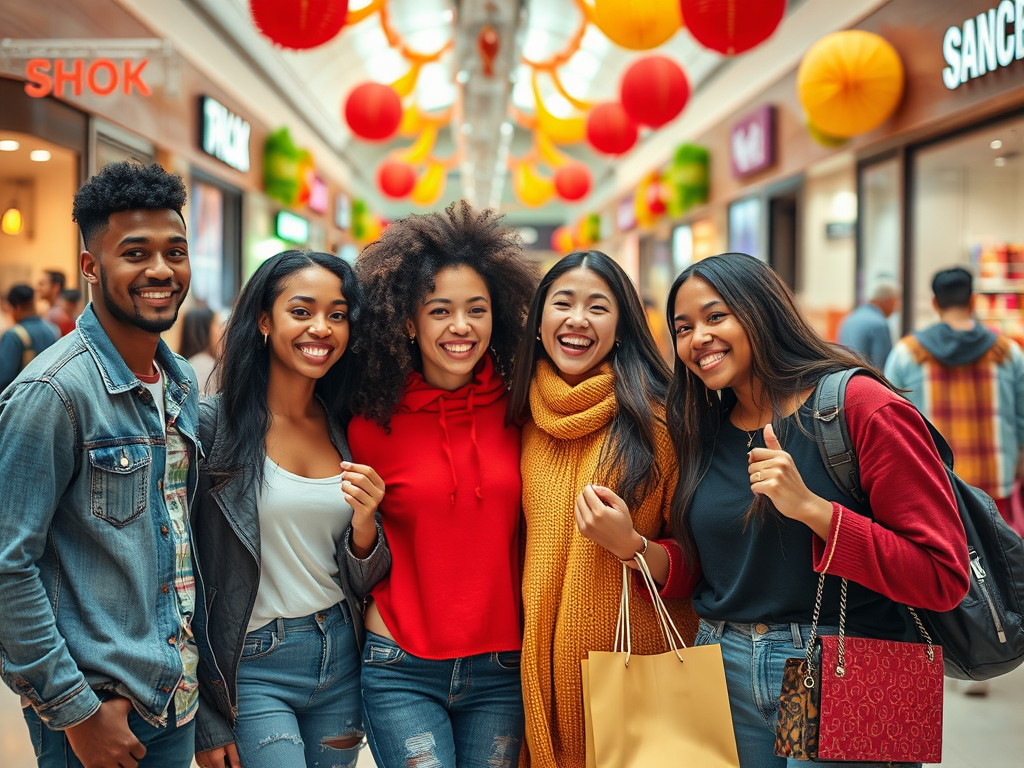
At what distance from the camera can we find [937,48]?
5.83 metres

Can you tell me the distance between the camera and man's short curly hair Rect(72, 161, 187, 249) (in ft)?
5.43

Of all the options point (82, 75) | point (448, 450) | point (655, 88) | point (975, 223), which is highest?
point (655, 88)

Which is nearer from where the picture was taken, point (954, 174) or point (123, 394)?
point (123, 394)

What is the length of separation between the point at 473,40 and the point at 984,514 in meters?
6.79

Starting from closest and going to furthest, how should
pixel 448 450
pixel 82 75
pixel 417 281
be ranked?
pixel 448 450 → pixel 417 281 → pixel 82 75

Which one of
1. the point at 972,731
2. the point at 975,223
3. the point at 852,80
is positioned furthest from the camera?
the point at 975,223

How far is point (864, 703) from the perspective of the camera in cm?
163

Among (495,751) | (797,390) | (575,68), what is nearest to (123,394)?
(495,751)

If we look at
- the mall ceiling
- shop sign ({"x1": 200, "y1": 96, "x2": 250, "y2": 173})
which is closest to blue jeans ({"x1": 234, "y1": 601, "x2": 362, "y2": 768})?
the mall ceiling

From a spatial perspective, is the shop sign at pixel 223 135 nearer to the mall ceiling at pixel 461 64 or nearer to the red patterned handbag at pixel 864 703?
the mall ceiling at pixel 461 64

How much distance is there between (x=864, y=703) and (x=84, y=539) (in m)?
1.49

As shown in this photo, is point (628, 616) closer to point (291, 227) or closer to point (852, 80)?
point (852, 80)

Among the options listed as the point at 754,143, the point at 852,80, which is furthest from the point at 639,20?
the point at 754,143

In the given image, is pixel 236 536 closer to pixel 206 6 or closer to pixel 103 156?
pixel 103 156
